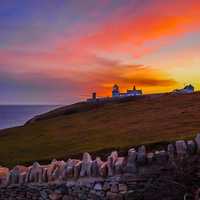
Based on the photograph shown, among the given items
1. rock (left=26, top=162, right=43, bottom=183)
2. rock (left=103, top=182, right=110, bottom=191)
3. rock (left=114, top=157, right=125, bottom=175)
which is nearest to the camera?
rock (left=114, top=157, right=125, bottom=175)

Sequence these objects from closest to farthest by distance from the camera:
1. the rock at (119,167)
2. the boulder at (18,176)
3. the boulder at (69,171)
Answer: the rock at (119,167) → the boulder at (69,171) → the boulder at (18,176)

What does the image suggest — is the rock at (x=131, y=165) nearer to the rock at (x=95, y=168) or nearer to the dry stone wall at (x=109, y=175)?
the dry stone wall at (x=109, y=175)

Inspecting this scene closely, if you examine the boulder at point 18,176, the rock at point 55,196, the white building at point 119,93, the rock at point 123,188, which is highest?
the white building at point 119,93

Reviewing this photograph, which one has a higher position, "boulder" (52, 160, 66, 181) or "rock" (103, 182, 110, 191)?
"boulder" (52, 160, 66, 181)

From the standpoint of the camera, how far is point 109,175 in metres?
9.40

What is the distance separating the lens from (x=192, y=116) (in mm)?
24938

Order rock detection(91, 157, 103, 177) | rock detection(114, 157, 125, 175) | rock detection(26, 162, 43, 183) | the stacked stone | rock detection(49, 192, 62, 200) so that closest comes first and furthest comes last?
the stacked stone, rock detection(114, 157, 125, 175), rock detection(91, 157, 103, 177), rock detection(49, 192, 62, 200), rock detection(26, 162, 43, 183)

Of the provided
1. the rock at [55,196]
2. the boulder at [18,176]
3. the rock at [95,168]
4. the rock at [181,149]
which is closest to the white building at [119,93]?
the boulder at [18,176]

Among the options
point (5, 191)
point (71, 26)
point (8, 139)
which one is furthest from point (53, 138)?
point (5, 191)

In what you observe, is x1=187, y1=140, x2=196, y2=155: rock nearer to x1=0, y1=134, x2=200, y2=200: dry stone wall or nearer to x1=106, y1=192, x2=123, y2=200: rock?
x1=0, y1=134, x2=200, y2=200: dry stone wall

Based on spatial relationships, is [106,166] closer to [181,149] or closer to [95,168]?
[95,168]

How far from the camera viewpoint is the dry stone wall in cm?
890

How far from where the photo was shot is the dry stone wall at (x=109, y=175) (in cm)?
890

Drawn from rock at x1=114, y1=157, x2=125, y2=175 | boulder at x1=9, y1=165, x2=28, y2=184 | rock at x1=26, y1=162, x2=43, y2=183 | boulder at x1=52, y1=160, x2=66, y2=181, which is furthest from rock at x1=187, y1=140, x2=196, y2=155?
boulder at x1=9, y1=165, x2=28, y2=184
